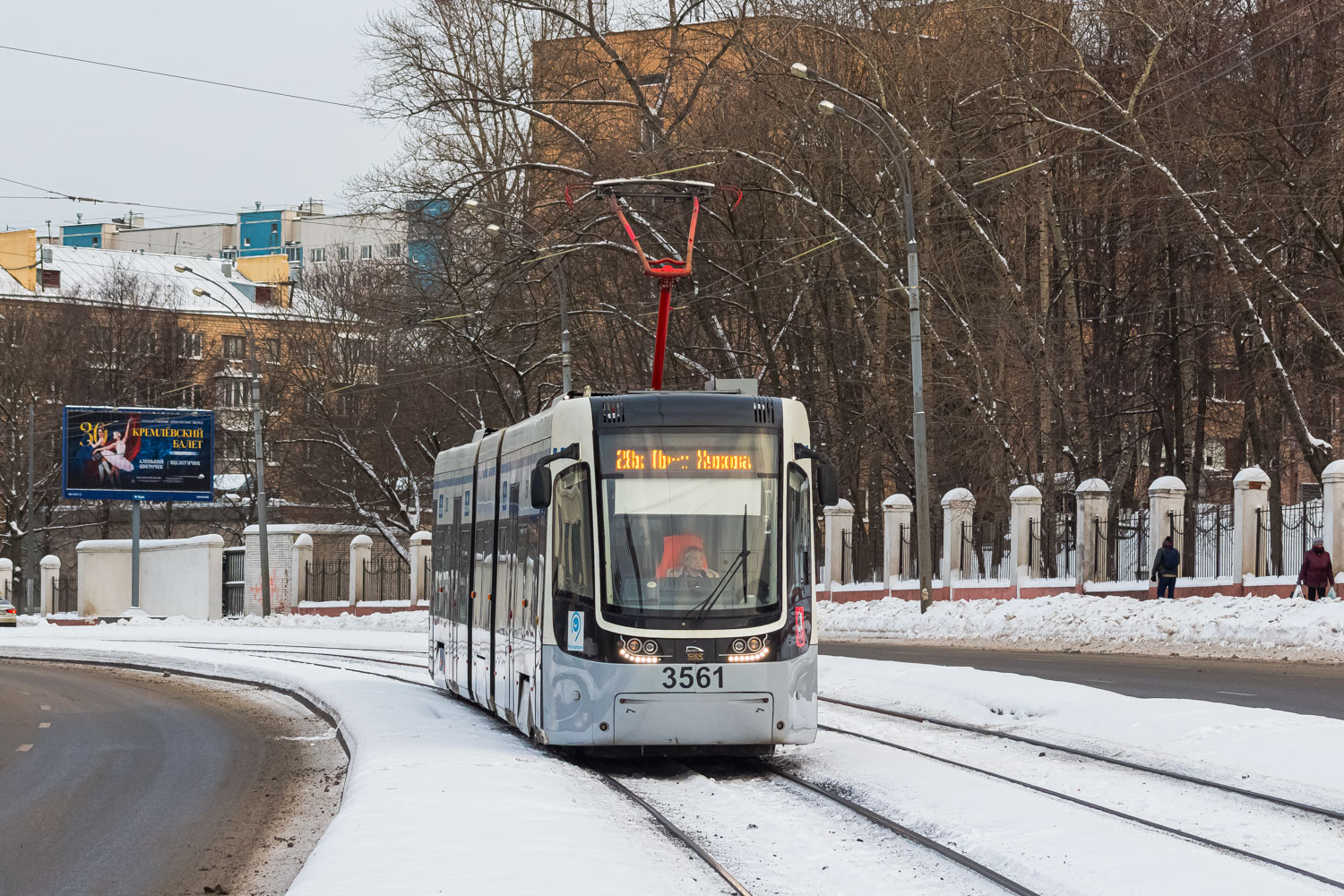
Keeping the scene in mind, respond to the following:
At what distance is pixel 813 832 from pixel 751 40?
104ft

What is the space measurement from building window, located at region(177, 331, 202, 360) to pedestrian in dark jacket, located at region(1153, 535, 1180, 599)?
57.8m

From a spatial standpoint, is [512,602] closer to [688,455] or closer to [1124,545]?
[688,455]

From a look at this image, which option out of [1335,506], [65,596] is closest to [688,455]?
[1335,506]

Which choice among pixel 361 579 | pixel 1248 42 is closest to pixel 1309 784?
pixel 1248 42

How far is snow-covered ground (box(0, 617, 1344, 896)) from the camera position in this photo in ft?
28.6

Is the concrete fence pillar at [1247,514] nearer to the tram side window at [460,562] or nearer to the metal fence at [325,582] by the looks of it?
the tram side window at [460,562]

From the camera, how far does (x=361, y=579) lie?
178 ft

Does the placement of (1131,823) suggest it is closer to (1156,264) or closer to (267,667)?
(267,667)

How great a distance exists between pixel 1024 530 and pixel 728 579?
23.3 meters

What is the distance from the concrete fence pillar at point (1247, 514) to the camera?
1225 inches

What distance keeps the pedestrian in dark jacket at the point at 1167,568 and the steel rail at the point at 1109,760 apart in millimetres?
13706

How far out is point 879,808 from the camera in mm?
11289

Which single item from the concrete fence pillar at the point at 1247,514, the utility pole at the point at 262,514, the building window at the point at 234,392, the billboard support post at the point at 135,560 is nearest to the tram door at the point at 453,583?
the concrete fence pillar at the point at 1247,514

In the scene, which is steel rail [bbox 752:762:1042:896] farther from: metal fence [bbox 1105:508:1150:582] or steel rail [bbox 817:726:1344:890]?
metal fence [bbox 1105:508:1150:582]
